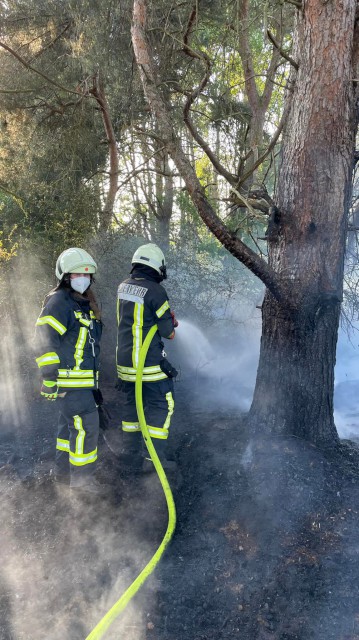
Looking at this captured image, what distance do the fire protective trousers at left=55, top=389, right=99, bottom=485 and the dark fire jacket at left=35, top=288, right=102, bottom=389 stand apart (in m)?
0.11

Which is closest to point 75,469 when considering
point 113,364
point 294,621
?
point 294,621

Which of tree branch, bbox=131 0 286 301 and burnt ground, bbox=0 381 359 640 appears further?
tree branch, bbox=131 0 286 301

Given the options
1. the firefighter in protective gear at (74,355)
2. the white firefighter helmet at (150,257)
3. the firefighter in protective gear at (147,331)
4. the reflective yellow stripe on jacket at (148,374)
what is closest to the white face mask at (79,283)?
the firefighter in protective gear at (74,355)

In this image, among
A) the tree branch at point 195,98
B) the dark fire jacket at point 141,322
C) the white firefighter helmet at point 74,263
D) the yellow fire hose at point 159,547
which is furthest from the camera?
the dark fire jacket at point 141,322

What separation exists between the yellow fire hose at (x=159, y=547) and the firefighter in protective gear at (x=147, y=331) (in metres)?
0.09

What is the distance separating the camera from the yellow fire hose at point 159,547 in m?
2.43

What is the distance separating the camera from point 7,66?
228 inches

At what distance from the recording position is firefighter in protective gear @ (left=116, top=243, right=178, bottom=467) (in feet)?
12.7

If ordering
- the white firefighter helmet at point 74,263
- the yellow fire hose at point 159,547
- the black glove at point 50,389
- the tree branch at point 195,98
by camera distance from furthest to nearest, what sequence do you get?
the white firefighter helmet at point 74,263, the black glove at point 50,389, the tree branch at point 195,98, the yellow fire hose at point 159,547

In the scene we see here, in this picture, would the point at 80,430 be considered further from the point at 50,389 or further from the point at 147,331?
the point at 147,331

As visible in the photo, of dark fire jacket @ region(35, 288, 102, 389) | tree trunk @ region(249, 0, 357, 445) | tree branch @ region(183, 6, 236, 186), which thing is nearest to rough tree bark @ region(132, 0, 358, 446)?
tree trunk @ region(249, 0, 357, 445)

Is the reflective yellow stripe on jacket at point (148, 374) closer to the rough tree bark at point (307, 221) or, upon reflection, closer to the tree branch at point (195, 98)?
the rough tree bark at point (307, 221)

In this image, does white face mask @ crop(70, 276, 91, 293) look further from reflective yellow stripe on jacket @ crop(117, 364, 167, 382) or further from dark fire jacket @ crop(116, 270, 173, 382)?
reflective yellow stripe on jacket @ crop(117, 364, 167, 382)

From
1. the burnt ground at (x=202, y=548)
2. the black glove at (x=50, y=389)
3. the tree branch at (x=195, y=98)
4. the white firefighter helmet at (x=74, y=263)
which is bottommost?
the burnt ground at (x=202, y=548)
